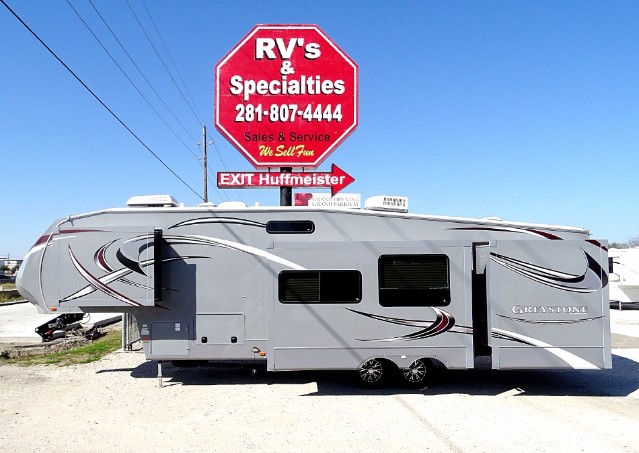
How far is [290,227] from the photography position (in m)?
9.47

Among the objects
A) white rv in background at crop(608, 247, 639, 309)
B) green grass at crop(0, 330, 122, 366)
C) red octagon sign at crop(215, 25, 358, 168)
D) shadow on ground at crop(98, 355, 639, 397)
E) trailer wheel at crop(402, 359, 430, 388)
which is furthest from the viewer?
white rv in background at crop(608, 247, 639, 309)

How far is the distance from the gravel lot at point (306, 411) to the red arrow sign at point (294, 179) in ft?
15.0

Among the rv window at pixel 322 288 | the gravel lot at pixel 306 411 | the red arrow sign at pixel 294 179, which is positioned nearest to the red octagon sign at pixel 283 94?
the red arrow sign at pixel 294 179

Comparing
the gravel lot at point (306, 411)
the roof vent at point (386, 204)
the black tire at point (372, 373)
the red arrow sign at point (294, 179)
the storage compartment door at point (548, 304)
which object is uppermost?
the red arrow sign at point (294, 179)

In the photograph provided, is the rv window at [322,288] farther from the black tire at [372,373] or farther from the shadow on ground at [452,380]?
the shadow on ground at [452,380]

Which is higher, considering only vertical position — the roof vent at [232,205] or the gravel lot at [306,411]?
the roof vent at [232,205]

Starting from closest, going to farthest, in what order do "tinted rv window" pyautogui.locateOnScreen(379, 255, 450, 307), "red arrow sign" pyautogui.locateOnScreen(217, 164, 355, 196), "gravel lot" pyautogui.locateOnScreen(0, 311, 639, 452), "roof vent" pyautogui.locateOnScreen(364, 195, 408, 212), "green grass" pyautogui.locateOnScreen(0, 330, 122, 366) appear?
1. "gravel lot" pyautogui.locateOnScreen(0, 311, 639, 452)
2. "tinted rv window" pyautogui.locateOnScreen(379, 255, 450, 307)
3. "roof vent" pyautogui.locateOnScreen(364, 195, 408, 212)
4. "red arrow sign" pyautogui.locateOnScreen(217, 164, 355, 196)
5. "green grass" pyautogui.locateOnScreen(0, 330, 122, 366)

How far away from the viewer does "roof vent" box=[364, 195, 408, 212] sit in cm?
952

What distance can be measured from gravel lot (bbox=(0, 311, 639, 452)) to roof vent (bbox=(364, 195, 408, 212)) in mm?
3659

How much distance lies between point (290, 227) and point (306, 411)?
138 inches

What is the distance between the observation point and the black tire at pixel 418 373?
9266mm

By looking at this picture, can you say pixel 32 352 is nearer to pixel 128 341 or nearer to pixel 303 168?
pixel 128 341

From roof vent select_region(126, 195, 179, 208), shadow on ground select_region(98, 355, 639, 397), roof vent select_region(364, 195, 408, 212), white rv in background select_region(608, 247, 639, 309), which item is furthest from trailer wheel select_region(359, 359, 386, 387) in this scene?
white rv in background select_region(608, 247, 639, 309)

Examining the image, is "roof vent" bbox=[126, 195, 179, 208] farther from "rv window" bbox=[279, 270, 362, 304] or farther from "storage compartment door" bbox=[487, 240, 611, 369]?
"storage compartment door" bbox=[487, 240, 611, 369]
